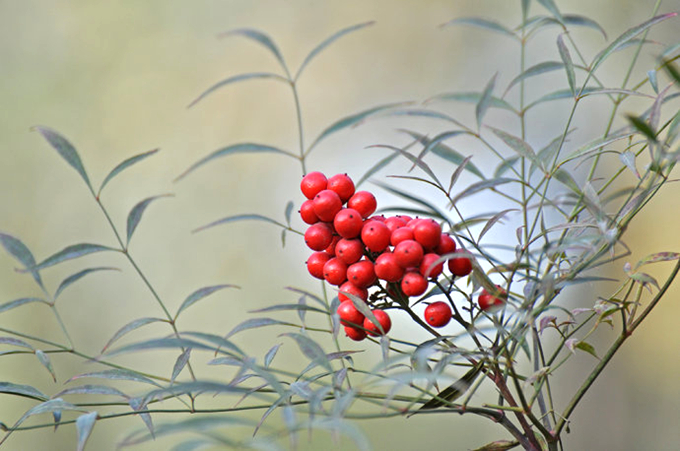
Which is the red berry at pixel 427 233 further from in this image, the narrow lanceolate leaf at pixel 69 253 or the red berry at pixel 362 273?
the narrow lanceolate leaf at pixel 69 253

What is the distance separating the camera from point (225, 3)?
1.30m

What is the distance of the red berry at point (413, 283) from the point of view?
1.18ft

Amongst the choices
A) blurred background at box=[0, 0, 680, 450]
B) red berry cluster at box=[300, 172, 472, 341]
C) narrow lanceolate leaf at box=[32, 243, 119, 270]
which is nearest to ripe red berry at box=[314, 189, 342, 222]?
red berry cluster at box=[300, 172, 472, 341]

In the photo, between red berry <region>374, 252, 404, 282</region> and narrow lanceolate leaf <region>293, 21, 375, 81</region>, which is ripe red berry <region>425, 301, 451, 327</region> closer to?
red berry <region>374, 252, 404, 282</region>

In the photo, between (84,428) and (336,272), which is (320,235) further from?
(84,428)

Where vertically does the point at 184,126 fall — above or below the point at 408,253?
above

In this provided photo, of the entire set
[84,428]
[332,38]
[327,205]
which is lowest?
[84,428]

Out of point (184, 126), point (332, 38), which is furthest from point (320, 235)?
point (184, 126)

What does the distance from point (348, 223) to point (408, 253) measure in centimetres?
4

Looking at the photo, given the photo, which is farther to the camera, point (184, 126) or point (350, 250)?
point (184, 126)

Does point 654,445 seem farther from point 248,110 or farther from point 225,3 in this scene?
point 225,3

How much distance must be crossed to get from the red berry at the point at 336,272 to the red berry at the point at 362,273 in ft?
0.03

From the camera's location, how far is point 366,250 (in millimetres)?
393

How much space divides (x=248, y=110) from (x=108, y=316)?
0.48 meters
